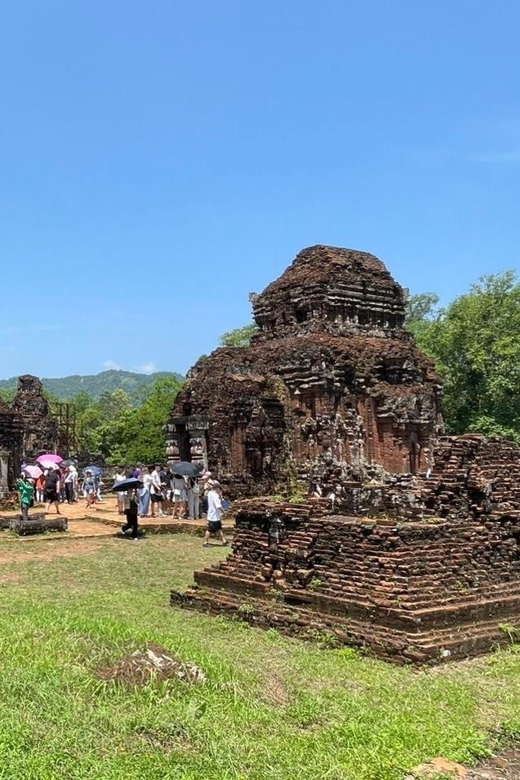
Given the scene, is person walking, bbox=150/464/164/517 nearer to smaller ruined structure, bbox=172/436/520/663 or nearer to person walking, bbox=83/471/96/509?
person walking, bbox=83/471/96/509

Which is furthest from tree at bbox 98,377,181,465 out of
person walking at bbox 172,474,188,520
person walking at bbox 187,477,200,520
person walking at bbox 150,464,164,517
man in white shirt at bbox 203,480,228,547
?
man in white shirt at bbox 203,480,228,547

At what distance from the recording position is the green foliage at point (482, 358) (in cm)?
3791

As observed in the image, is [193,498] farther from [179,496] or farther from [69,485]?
[69,485]

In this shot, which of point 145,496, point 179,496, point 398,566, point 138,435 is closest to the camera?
point 398,566

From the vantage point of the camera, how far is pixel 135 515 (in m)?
19.4

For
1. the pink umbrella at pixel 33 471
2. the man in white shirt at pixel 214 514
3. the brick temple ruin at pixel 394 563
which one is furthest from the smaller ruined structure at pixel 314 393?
the brick temple ruin at pixel 394 563

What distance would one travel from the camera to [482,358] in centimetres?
3856

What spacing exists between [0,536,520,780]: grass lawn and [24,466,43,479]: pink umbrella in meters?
17.7

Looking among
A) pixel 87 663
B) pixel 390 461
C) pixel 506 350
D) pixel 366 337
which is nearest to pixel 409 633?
pixel 87 663

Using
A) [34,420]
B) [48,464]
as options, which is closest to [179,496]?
[48,464]

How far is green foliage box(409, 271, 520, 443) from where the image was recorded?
37906 millimetres

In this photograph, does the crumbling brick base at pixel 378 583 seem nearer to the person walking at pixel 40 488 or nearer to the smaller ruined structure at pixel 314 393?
the smaller ruined structure at pixel 314 393

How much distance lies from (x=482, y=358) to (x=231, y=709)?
33904 millimetres

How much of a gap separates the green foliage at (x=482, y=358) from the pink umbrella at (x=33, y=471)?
1970cm
